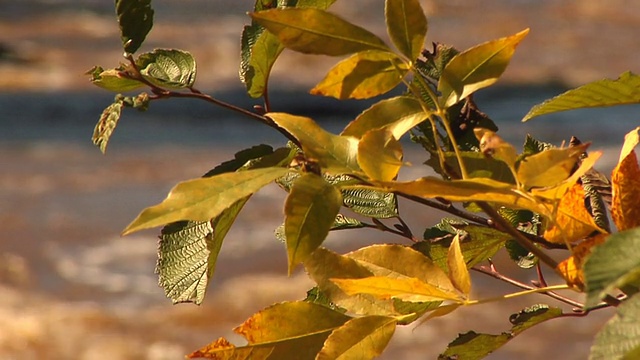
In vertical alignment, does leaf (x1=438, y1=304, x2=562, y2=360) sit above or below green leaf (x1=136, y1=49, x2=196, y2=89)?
below

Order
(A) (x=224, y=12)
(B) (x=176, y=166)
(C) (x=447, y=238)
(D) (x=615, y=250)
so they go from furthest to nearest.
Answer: (A) (x=224, y=12) < (B) (x=176, y=166) < (C) (x=447, y=238) < (D) (x=615, y=250)

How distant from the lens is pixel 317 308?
0.99 feet

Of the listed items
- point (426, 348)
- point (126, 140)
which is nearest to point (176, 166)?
point (126, 140)

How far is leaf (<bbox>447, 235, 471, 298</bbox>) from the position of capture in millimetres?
282

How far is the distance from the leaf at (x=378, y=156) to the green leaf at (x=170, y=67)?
14 centimetres

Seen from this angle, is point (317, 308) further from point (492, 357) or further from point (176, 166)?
point (176, 166)

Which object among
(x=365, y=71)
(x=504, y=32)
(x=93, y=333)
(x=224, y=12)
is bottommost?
(x=93, y=333)

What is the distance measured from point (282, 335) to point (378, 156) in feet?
0.22

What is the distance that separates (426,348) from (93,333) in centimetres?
67

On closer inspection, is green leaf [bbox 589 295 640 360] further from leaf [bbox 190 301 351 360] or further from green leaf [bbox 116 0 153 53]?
green leaf [bbox 116 0 153 53]

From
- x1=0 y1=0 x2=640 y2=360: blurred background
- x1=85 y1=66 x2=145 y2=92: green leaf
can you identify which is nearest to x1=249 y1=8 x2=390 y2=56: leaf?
x1=85 y1=66 x2=145 y2=92: green leaf

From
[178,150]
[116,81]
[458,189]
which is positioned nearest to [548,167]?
[458,189]

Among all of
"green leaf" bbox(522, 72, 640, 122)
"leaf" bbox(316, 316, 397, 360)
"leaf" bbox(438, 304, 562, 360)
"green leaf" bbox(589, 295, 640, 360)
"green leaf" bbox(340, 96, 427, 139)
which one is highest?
"green leaf" bbox(340, 96, 427, 139)

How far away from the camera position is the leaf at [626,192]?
0.97ft
